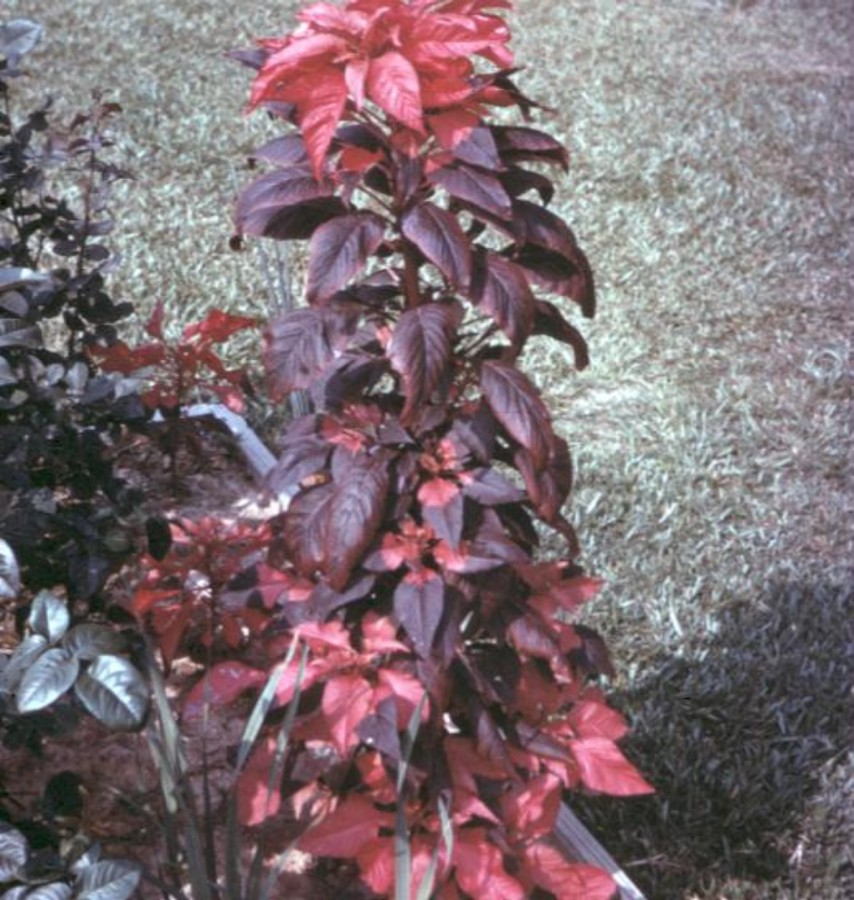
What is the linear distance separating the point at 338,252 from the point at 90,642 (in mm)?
588

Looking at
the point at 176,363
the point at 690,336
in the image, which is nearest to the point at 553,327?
Answer: the point at 176,363

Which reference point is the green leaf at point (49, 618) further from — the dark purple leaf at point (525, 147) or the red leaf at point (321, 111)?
the dark purple leaf at point (525, 147)

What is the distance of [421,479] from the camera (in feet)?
6.11

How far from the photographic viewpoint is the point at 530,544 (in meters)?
2.06

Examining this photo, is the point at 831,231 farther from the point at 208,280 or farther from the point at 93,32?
the point at 93,32

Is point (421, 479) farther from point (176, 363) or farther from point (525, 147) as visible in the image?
point (176, 363)

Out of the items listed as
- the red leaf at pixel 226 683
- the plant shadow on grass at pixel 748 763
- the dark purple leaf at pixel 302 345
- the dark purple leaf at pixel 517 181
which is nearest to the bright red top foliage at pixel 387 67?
the dark purple leaf at pixel 517 181

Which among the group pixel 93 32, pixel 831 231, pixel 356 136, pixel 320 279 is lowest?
pixel 93 32

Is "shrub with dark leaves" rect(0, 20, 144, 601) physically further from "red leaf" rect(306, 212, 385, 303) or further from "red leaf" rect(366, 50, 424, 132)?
"red leaf" rect(366, 50, 424, 132)

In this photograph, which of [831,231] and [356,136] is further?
[831,231]

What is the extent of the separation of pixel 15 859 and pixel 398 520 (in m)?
0.70

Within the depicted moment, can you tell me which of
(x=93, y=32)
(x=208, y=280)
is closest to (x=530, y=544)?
(x=208, y=280)

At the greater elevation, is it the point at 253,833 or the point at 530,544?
the point at 530,544

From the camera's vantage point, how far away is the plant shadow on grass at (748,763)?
2592 mm
